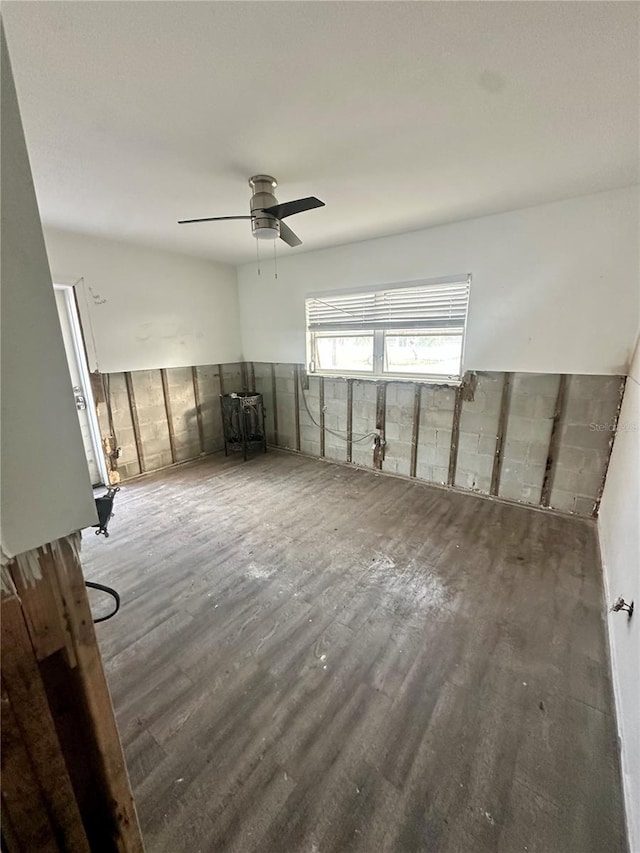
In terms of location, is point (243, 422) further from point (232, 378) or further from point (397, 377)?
point (397, 377)

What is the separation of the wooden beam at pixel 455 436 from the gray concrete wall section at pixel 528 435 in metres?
0.45

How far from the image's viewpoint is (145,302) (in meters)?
4.06

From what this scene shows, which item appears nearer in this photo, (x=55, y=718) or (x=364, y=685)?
(x=55, y=718)

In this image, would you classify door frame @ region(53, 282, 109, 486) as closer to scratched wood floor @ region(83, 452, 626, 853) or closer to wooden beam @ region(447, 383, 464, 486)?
scratched wood floor @ region(83, 452, 626, 853)

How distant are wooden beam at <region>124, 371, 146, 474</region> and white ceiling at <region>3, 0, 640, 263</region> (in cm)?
183

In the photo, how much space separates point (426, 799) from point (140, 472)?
160 inches

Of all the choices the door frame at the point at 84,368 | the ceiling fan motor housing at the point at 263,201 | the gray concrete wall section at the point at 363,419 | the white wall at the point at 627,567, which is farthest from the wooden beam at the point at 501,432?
the door frame at the point at 84,368

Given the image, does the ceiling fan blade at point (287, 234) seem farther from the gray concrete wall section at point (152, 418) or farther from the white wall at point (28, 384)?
the gray concrete wall section at point (152, 418)

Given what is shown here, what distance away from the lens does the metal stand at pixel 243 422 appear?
4.80 metres

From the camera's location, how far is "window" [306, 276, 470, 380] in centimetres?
350

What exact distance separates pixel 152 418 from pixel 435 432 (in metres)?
3.40

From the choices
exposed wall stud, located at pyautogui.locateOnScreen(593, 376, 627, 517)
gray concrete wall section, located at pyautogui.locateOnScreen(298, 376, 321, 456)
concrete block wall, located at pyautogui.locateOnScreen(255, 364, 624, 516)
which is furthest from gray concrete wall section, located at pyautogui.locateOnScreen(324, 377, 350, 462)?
exposed wall stud, located at pyautogui.locateOnScreen(593, 376, 627, 517)

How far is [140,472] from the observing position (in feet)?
14.0

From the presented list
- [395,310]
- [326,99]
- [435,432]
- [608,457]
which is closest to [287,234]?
[326,99]
